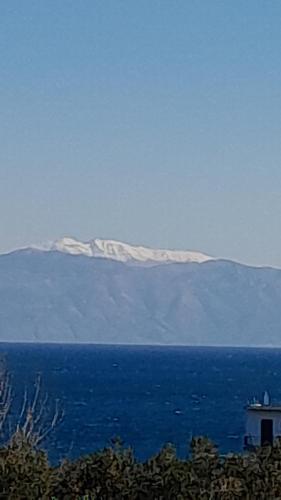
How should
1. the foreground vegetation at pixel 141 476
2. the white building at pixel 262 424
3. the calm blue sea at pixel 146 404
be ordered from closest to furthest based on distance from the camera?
the foreground vegetation at pixel 141 476 → the white building at pixel 262 424 → the calm blue sea at pixel 146 404

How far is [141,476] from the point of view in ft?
52.4

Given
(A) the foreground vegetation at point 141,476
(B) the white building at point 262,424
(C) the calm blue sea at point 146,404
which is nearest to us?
(A) the foreground vegetation at point 141,476

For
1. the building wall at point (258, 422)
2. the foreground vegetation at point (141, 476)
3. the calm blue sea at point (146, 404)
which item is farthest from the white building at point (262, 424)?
the foreground vegetation at point (141, 476)

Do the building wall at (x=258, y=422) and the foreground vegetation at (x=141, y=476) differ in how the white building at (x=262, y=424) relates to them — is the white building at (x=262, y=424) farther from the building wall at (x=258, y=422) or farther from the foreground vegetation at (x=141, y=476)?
the foreground vegetation at (x=141, y=476)

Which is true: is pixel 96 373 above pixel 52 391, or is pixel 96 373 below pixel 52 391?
above

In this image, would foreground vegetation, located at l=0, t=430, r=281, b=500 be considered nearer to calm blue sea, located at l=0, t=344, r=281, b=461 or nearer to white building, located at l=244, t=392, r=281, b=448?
white building, located at l=244, t=392, r=281, b=448

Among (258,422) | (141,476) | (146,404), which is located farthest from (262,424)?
(146,404)

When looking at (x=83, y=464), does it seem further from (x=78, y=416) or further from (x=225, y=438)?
(x=78, y=416)

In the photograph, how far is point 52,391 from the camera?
98938 millimetres

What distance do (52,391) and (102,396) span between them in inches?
162

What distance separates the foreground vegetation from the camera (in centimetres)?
1578

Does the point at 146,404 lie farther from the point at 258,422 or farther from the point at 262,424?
the point at 262,424

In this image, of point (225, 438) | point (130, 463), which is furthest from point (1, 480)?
point (225, 438)

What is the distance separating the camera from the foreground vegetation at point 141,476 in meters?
15.8
